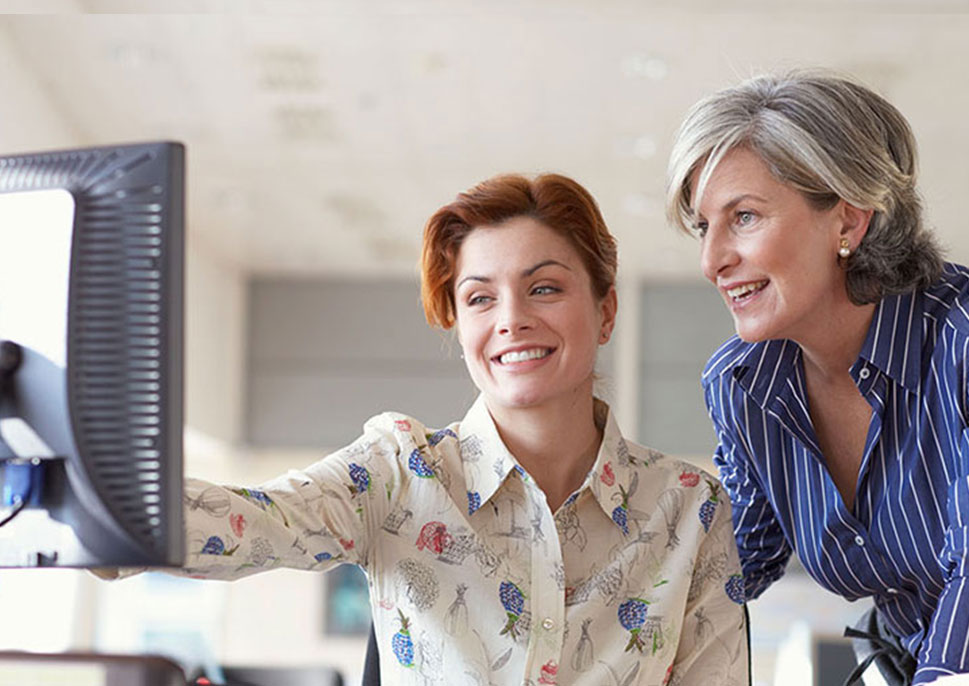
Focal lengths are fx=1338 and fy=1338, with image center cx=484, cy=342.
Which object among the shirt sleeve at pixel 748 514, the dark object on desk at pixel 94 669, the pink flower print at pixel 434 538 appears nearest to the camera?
the dark object on desk at pixel 94 669

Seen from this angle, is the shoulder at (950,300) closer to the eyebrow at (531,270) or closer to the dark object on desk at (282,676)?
the eyebrow at (531,270)

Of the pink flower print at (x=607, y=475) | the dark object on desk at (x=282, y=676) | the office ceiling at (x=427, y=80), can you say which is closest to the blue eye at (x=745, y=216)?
the pink flower print at (x=607, y=475)

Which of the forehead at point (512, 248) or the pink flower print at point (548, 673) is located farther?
the forehead at point (512, 248)

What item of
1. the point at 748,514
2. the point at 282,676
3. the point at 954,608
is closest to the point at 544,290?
the point at 748,514

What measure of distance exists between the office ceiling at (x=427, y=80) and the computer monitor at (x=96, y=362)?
3.86 metres

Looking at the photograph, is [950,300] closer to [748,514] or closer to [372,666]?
[748,514]

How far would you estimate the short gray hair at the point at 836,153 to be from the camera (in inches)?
64.9

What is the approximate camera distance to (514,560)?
5.21 feet

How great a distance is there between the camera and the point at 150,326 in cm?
103

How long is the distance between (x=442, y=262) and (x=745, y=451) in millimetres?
505

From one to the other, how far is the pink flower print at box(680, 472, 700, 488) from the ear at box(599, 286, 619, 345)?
20 cm

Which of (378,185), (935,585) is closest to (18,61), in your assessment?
(378,185)

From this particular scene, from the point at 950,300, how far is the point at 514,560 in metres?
0.65

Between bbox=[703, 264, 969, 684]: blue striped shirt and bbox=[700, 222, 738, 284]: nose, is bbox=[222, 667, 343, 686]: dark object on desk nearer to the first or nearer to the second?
bbox=[703, 264, 969, 684]: blue striped shirt
